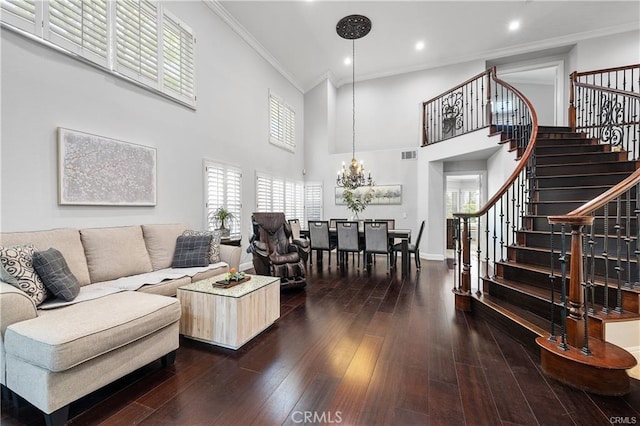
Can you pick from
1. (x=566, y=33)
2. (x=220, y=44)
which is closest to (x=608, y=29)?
(x=566, y=33)

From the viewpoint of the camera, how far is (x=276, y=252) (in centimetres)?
438

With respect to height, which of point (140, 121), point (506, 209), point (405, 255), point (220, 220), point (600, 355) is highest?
point (140, 121)

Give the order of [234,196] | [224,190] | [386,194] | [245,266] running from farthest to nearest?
[386,194]
[245,266]
[234,196]
[224,190]

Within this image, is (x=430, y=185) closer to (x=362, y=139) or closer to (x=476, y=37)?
(x=362, y=139)

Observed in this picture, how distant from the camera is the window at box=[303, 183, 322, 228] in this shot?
7914 millimetres

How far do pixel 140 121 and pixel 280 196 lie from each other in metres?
3.65

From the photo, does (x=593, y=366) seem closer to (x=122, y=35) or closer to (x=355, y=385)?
(x=355, y=385)

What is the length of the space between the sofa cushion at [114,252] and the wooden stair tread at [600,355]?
392cm

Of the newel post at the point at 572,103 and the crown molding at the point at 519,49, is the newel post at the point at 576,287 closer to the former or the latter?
the newel post at the point at 572,103

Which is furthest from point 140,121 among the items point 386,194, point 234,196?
point 386,194

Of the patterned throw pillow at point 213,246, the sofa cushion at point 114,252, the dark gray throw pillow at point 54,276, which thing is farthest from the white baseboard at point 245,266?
the dark gray throw pillow at point 54,276

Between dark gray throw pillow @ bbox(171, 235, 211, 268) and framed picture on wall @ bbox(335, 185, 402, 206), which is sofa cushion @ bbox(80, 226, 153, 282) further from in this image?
framed picture on wall @ bbox(335, 185, 402, 206)

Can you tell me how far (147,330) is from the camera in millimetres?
1870

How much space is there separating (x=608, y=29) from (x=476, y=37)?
2604 mm
